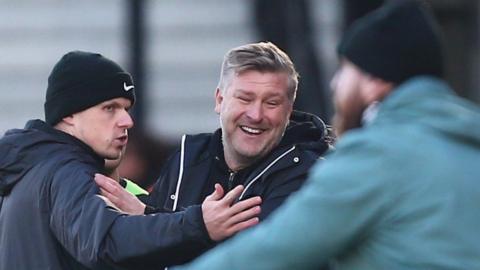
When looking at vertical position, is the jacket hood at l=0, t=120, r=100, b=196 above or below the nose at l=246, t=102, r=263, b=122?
below

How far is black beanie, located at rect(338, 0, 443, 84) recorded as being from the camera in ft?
12.6

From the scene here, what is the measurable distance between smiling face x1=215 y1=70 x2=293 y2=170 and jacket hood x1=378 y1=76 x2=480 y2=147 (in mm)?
1665

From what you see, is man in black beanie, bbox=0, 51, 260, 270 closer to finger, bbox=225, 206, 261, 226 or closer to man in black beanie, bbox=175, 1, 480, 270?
finger, bbox=225, 206, 261, 226

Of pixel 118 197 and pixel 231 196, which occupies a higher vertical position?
pixel 231 196

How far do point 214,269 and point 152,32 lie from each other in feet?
29.8

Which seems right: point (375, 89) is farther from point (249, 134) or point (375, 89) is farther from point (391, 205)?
point (249, 134)

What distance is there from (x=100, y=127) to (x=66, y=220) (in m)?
0.53

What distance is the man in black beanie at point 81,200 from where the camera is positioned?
4844 mm

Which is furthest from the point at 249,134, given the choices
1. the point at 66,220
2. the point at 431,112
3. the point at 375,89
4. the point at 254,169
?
the point at 431,112

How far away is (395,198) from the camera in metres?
3.69

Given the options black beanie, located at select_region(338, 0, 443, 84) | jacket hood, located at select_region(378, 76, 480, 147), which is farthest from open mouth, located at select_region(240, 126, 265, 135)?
jacket hood, located at select_region(378, 76, 480, 147)

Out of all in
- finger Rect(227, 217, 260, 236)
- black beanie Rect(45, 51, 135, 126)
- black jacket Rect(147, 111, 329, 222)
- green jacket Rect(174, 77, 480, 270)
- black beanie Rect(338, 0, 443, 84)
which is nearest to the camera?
green jacket Rect(174, 77, 480, 270)

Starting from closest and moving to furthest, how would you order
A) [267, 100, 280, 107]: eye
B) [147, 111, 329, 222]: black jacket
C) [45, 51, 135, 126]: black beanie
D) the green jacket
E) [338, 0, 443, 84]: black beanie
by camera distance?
the green jacket → [338, 0, 443, 84]: black beanie → [147, 111, 329, 222]: black jacket → [45, 51, 135, 126]: black beanie → [267, 100, 280, 107]: eye

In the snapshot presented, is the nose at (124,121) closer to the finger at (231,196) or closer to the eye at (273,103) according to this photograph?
the eye at (273,103)
